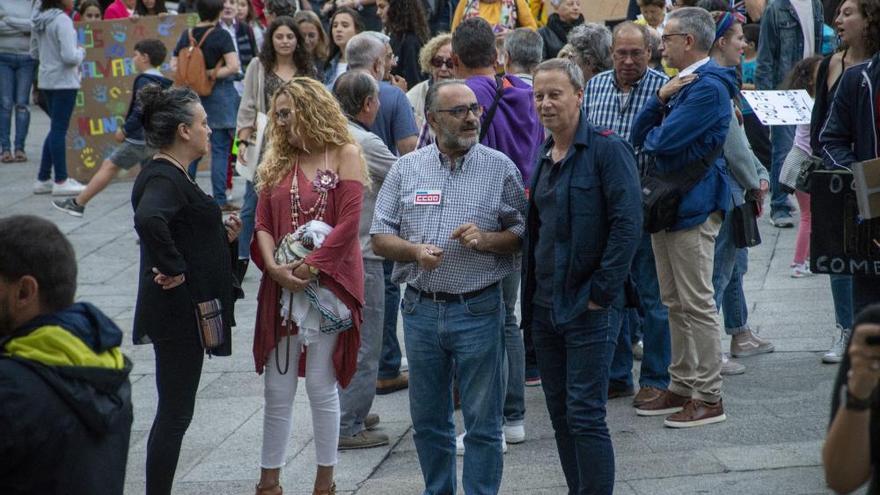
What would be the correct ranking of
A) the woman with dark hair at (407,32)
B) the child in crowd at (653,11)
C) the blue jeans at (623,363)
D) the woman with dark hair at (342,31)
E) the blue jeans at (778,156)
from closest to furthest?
the blue jeans at (623,363), the woman with dark hair at (342,31), the child in crowd at (653,11), the woman with dark hair at (407,32), the blue jeans at (778,156)

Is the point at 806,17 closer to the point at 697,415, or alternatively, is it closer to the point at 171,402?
the point at 697,415

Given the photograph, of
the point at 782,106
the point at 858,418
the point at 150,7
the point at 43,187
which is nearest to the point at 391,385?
the point at 782,106

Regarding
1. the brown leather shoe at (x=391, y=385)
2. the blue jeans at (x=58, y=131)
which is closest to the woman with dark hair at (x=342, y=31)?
the brown leather shoe at (x=391, y=385)

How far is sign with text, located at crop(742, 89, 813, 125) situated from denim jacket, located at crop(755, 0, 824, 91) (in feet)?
7.39

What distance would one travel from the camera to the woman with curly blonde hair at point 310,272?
5.86m

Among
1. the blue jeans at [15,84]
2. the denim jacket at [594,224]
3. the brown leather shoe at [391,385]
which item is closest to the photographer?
the denim jacket at [594,224]

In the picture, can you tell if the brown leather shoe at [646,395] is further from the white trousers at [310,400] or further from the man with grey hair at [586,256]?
the white trousers at [310,400]

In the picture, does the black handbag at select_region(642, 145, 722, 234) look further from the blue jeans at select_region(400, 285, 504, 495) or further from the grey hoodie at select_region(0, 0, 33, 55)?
the grey hoodie at select_region(0, 0, 33, 55)

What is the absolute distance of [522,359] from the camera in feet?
21.9

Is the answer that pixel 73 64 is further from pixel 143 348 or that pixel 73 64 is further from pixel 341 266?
pixel 341 266

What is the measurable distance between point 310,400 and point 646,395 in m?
2.13

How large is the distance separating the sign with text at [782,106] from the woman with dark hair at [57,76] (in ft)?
23.0

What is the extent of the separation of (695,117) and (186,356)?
9.02 feet

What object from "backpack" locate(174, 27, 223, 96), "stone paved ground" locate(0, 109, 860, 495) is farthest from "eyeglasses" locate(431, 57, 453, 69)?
"backpack" locate(174, 27, 223, 96)
